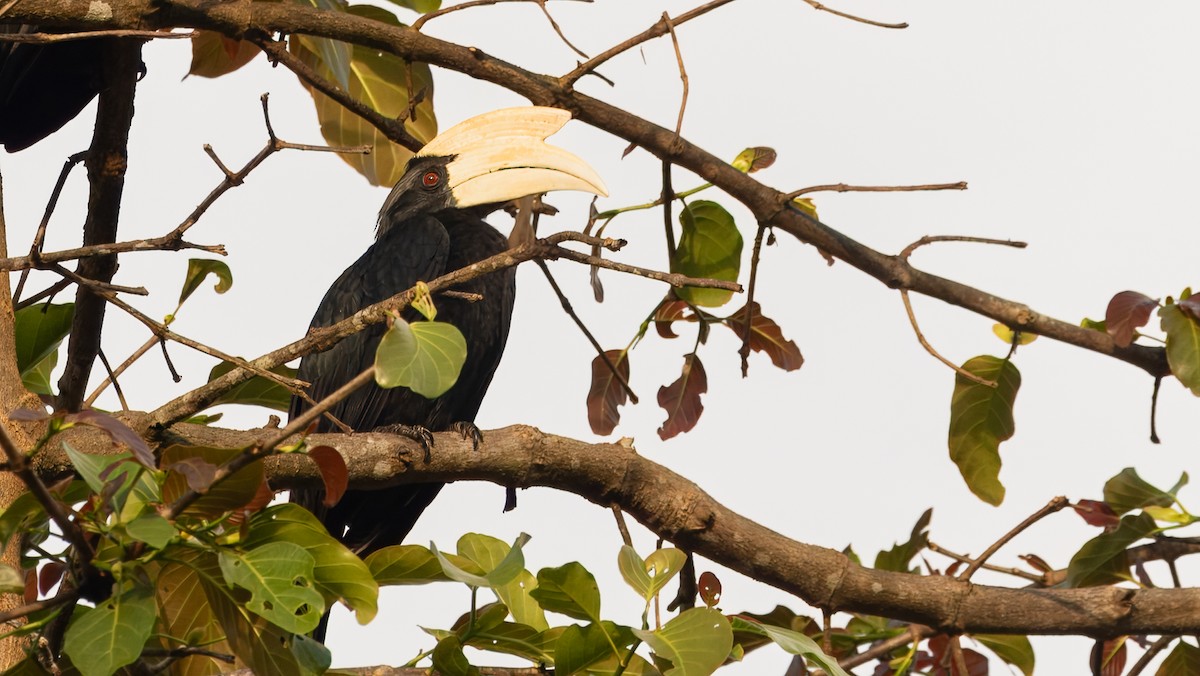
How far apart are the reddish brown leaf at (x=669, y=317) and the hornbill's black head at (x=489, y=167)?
0.36 meters

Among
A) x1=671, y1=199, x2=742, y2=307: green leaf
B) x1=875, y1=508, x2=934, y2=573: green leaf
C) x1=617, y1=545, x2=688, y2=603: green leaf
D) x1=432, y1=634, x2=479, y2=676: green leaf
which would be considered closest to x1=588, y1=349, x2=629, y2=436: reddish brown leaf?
x1=671, y1=199, x2=742, y2=307: green leaf

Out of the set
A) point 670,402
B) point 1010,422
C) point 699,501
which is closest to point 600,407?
point 670,402

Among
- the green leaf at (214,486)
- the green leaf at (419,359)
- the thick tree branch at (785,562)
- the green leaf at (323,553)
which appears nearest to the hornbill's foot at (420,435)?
the thick tree branch at (785,562)

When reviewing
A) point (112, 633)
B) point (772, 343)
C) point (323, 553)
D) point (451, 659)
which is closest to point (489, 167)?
point (772, 343)

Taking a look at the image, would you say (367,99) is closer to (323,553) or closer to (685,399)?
(685,399)

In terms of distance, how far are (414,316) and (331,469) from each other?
178cm

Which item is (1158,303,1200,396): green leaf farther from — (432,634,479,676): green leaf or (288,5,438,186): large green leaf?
(288,5,438,186): large green leaf

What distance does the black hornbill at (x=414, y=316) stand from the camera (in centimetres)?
381

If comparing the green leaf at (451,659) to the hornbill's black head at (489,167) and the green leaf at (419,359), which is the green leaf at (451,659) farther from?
the hornbill's black head at (489,167)

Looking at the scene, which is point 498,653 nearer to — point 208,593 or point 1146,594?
point 208,593

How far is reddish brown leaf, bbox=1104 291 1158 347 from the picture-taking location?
292 centimetres

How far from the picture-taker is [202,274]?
107 inches

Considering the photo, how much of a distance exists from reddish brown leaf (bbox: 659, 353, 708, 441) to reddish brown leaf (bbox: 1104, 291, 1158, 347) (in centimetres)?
110

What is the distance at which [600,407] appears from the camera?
3439mm
